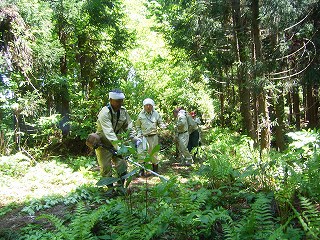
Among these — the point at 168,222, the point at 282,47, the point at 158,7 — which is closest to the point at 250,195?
the point at 168,222

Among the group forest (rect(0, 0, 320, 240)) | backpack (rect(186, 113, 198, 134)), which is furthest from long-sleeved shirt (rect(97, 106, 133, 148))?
backpack (rect(186, 113, 198, 134))

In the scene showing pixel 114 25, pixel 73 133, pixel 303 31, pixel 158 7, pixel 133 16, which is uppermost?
pixel 158 7

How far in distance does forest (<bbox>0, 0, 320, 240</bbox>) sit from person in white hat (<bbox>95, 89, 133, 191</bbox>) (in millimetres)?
597

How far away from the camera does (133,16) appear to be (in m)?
17.5

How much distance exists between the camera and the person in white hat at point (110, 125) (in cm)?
565

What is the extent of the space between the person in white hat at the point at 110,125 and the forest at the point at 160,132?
1.96ft

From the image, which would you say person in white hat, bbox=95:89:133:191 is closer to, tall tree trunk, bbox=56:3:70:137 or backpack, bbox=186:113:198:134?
backpack, bbox=186:113:198:134

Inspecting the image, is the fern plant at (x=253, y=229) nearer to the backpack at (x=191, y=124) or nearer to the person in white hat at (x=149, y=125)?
the person in white hat at (x=149, y=125)

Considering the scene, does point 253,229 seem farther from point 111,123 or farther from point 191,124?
point 191,124

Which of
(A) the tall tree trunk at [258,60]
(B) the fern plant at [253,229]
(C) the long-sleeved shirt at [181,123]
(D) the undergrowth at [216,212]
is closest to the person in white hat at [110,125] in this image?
(D) the undergrowth at [216,212]

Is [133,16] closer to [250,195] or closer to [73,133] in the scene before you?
[73,133]

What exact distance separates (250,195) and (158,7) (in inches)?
800

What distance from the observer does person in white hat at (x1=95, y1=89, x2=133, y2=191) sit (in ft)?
18.5

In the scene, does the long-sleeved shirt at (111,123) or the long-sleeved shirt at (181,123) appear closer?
the long-sleeved shirt at (111,123)
